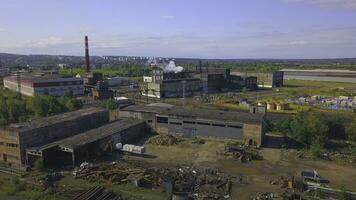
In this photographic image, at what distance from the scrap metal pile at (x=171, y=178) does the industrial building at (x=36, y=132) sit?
676cm

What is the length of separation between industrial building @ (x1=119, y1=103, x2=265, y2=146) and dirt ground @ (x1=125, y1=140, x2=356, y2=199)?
1.82 metres

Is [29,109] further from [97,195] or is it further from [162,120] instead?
[97,195]

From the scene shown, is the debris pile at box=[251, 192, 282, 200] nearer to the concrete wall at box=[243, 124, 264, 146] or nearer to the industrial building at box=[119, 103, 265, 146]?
the concrete wall at box=[243, 124, 264, 146]

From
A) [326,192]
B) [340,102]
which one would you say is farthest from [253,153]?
[340,102]

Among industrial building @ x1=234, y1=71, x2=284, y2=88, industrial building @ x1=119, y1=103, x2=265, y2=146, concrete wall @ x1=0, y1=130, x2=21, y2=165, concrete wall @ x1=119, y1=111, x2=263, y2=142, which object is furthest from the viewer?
industrial building @ x1=234, y1=71, x2=284, y2=88

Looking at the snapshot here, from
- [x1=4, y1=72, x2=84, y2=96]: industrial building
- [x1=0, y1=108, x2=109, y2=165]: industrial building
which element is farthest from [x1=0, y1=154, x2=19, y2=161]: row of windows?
Result: [x1=4, y1=72, x2=84, y2=96]: industrial building

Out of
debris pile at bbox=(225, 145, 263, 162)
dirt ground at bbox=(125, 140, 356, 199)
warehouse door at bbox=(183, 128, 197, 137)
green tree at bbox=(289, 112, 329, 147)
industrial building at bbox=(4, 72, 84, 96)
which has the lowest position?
dirt ground at bbox=(125, 140, 356, 199)

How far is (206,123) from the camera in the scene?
3838 centimetres

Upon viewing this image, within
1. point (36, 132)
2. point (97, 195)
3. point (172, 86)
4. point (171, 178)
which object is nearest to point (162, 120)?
point (36, 132)

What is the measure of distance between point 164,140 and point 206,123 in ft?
17.6

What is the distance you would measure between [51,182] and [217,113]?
827 inches

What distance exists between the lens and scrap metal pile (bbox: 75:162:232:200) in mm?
23797

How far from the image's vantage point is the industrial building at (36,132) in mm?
29781

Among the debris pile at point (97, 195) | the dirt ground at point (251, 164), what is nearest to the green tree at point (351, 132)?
the dirt ground at point (251, 164)
